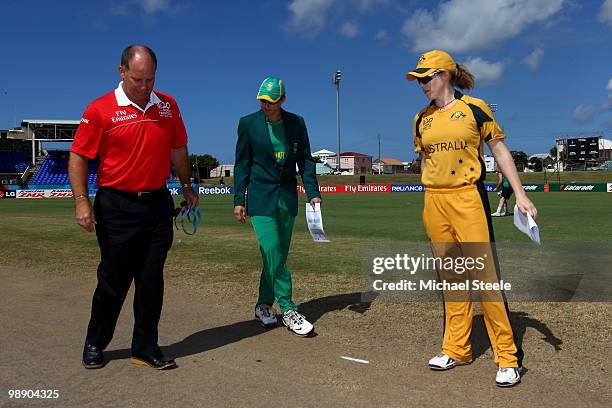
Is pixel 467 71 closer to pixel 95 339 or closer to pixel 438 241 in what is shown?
pixel 438 241

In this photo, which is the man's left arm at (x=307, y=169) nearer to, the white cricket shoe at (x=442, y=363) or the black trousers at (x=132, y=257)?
the black trousers at (x=132, y=257)

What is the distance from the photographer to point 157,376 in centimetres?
388

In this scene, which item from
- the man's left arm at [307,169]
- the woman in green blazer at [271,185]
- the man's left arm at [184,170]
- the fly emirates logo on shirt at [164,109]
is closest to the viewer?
the fly emirates logo on shirt at [164,109]

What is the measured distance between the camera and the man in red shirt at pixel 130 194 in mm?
3930

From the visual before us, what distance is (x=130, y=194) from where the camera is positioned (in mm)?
4062

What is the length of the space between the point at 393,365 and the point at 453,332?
0.50 meters

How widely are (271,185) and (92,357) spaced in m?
2.02

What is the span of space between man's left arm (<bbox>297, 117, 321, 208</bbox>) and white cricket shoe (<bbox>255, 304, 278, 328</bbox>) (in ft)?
3.53

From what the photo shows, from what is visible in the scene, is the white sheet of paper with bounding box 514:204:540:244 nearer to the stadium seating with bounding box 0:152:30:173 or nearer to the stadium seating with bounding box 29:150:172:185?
the stadium seating with bounding box 29:150:172:185

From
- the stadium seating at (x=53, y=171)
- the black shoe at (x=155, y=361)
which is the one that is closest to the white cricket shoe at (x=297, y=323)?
the black shoe at (x=155, y=361)

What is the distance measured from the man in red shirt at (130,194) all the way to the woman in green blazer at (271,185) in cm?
91

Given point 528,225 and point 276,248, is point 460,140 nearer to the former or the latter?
point 528,225

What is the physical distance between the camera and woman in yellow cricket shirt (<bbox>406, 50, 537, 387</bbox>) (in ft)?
12.4

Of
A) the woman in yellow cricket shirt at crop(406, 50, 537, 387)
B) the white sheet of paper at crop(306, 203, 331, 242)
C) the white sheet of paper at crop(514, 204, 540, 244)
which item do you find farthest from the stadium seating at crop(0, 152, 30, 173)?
the white sheet of paper at crop(514, 204, 540, 244)
